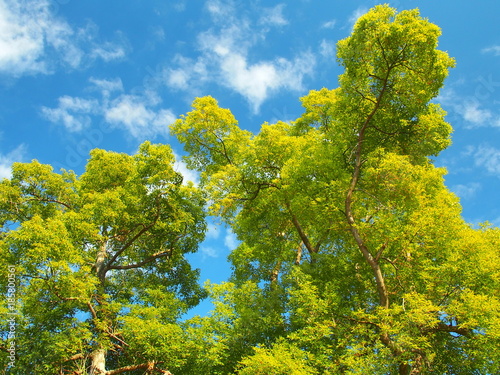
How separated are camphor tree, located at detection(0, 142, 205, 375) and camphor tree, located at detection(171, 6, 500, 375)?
1807 millimetres

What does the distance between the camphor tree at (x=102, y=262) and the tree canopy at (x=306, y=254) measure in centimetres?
6

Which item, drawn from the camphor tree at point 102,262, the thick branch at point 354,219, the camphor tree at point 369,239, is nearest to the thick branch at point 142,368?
the camphor tree at point 102,262

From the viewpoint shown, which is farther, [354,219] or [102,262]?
[102,262]

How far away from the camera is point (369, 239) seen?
424 inches

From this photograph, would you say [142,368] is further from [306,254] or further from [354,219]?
[354,219]

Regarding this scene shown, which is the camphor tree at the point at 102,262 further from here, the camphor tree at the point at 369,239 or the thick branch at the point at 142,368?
the camphor tree at the point at 369,239

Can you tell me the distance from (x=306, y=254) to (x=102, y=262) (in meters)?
8.07

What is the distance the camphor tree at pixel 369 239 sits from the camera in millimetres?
8828

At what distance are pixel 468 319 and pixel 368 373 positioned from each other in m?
2.78

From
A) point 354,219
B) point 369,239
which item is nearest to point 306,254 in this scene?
point 354,219

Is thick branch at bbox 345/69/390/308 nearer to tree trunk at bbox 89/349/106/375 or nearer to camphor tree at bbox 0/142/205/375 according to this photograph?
camphor tree at bbox 0/142/205/375

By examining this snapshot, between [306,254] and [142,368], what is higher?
[306,254]

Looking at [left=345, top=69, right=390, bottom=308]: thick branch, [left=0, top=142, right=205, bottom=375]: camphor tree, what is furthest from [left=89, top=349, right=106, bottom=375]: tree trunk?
[left=345, top=69, right=390, bottom=308]: thick branch

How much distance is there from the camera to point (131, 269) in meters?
15.7
